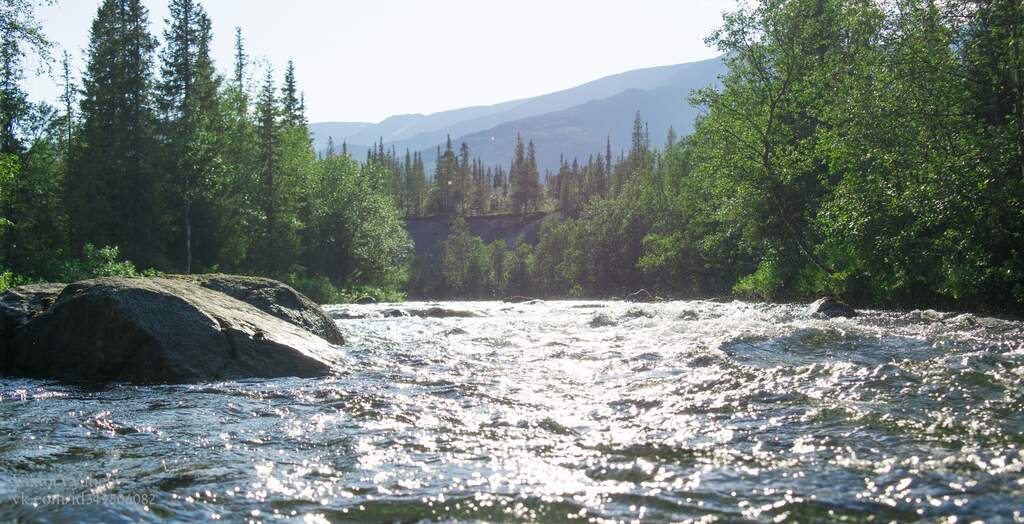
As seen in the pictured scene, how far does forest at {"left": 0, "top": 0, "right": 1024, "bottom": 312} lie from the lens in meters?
14.9

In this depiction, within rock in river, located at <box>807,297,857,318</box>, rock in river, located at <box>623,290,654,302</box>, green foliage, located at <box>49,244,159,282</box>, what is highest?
green foliage, located at <box>49,244,159,282</box>

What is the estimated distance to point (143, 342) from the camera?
829cm

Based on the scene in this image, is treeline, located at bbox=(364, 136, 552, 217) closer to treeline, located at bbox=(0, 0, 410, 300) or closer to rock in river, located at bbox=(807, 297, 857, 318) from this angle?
treeline, located at bbox=(0, 0, 410, 300)

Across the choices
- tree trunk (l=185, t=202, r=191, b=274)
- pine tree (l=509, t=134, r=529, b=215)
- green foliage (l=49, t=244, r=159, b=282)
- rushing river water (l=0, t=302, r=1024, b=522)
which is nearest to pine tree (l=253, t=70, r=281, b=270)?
tree trunk (l=185, t=202, r=191, b=274)

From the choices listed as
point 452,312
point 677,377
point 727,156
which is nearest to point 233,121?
point 452,312

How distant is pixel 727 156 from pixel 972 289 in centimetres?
1316

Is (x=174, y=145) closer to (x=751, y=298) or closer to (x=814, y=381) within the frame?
(x=751, y=298)

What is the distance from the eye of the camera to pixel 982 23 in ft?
49.4

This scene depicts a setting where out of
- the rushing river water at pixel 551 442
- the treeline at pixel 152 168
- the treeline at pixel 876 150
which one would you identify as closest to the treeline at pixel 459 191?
the treeline at pixel 152 168

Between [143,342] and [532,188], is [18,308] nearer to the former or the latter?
[143,342]

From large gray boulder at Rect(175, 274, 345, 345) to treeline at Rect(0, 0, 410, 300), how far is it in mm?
19445

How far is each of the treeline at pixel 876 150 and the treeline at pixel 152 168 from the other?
92.0 feet

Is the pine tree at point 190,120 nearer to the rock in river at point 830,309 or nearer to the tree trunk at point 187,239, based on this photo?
the tree trunk at point 187,239

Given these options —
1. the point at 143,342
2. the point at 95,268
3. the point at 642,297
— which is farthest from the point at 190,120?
→ the point at 143,342
